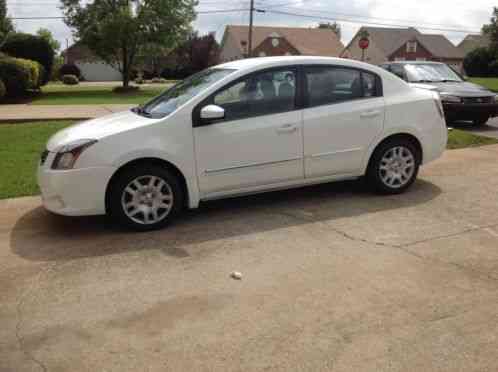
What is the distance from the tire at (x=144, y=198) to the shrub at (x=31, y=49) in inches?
948

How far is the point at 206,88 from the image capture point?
18.2 ft

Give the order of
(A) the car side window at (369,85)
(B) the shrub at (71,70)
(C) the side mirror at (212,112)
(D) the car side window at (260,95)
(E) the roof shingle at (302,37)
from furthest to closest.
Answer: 1. (E) the roof shingle at (302,37)
2. (B) the shrub at (71,70)
3. (A) the car side window at (369,85)
4. (D) the car side window at (260,95)
5. (C) the side mirror at (212,112)

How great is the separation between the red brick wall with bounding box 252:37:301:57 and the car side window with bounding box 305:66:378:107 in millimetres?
60599

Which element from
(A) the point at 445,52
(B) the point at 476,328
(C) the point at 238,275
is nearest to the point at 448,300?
(B) the point at 476,328

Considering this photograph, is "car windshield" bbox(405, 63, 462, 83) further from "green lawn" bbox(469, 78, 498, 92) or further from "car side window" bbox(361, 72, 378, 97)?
"green lawn" bbox(469, 78, 498, 92)

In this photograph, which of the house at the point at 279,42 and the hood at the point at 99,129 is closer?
the hood at the point at 99,129

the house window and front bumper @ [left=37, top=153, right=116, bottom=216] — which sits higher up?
the house window

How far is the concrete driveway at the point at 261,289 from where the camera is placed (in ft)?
10.5

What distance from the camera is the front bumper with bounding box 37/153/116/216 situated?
5.02 metres

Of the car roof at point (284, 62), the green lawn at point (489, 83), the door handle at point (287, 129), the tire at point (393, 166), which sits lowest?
the green lawn at point (489, 83)

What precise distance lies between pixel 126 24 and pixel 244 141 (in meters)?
27.5

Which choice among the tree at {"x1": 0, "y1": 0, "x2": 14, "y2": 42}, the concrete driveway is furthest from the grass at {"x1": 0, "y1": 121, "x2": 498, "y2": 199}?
the tree at {"x1": 0, "y1": 0, "x2": 14, "y2": 42}

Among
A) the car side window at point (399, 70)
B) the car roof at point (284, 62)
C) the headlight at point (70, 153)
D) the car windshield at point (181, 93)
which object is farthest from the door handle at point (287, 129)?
the car side window at point (399, 70)

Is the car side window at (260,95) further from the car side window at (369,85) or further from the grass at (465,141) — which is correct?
the grass at (465,141)
